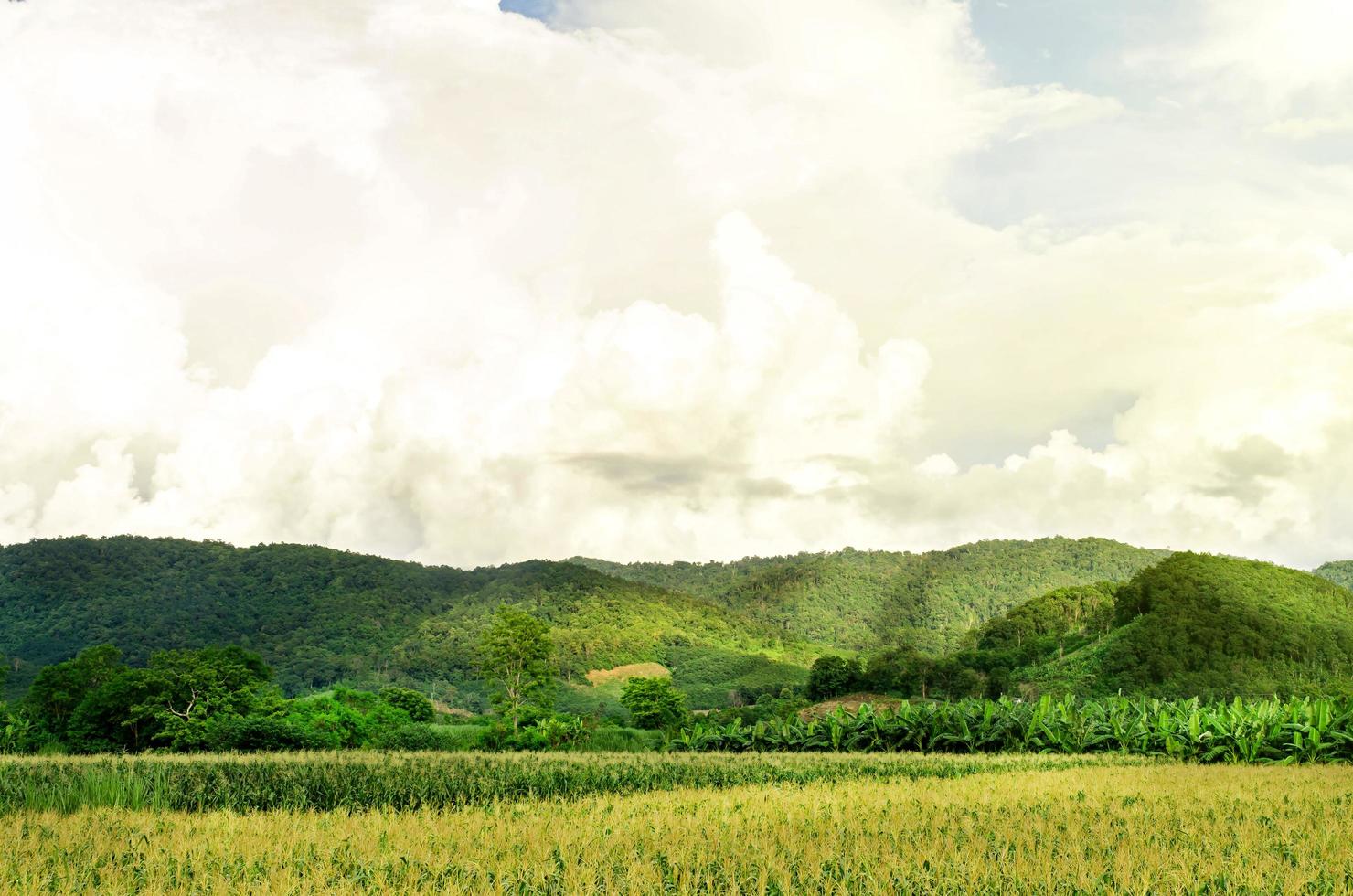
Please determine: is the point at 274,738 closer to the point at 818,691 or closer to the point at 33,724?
the point at 33,724

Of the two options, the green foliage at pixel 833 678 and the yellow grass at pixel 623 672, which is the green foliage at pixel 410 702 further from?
the yellow grass at pixel 623 672

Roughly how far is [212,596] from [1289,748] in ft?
450

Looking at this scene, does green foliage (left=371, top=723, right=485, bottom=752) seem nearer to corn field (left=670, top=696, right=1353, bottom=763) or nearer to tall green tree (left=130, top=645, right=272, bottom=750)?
tall green tree (left=130, top=645, right=272, bottom=750)

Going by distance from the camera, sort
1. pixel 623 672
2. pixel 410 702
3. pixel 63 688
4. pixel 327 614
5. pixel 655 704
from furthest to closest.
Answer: pixel 327 614 < pixel 623 672 < pixel 410 702 < pixel 655 704 < pixel 63 688

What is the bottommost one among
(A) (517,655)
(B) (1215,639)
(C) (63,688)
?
(C) (63,688)

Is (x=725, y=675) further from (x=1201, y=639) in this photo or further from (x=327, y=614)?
Result: (x=1201, y=639)

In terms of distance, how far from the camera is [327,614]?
132 metres

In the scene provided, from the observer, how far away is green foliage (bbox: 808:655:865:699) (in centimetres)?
7950

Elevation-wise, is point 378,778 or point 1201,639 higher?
point 1201,639

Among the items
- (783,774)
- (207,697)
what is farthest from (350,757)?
(207,697)

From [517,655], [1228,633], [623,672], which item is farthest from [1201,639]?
[623,672]

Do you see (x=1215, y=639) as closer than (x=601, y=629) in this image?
Yes

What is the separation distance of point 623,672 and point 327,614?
41.4 meters

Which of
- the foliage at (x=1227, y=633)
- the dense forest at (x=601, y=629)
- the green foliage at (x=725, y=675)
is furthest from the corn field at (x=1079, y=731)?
the green foliage at (x=725, y=675)
